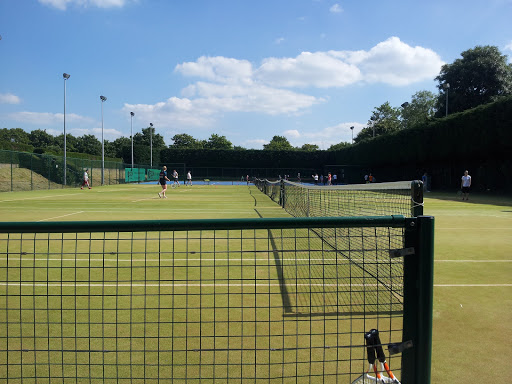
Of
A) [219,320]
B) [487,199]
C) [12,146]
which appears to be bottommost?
[219,320]

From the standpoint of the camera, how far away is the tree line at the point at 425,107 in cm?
5478

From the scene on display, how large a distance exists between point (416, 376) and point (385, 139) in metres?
46.8

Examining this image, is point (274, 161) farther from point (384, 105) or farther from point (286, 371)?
point (286, 371)

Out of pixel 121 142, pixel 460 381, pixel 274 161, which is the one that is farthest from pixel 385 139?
pixel 121 142

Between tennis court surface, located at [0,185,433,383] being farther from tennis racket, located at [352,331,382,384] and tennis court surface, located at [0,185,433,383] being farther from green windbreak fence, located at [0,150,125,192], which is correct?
green windbreak fence, located at [0,150,125,192]

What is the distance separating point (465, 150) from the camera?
3138 cm

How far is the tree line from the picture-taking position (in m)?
54.8

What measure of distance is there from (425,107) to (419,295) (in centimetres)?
9033

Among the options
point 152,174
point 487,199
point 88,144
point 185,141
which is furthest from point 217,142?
point 487,199

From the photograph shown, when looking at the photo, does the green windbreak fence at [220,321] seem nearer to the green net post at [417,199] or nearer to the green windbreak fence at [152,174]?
the green net post at [417,199]

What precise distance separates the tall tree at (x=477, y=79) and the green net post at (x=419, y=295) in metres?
A: 57.5

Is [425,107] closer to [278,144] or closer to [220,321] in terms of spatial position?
[278,144]

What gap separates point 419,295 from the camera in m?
2.39

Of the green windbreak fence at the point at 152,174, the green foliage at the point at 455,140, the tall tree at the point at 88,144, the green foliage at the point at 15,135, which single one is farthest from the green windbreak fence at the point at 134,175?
the green foliage at the point at 15,135
